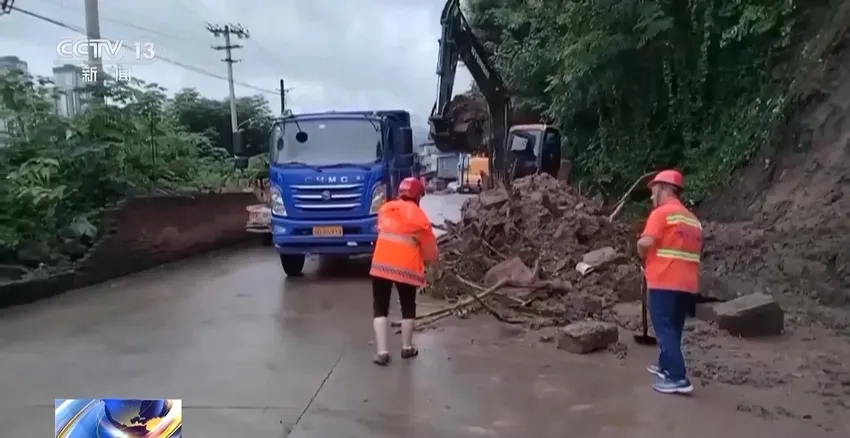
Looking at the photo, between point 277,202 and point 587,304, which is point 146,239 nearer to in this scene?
point 277,202

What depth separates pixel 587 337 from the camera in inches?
303

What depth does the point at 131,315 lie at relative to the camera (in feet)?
33.2

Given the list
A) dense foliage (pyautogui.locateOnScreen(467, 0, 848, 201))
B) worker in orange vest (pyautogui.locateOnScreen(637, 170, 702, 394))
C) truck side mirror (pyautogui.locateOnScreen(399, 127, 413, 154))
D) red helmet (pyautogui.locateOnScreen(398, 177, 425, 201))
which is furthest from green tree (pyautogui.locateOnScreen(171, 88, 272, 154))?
worker in orange vest (pyautogui.locateOnScreen(637, 170, 702, 394))

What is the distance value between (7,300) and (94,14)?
320 inches

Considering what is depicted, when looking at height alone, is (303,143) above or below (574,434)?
above

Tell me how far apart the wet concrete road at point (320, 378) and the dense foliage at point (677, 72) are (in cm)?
825

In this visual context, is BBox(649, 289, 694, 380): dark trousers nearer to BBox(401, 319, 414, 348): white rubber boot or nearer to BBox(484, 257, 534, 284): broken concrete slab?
BBox(401, 319, 414, 348): white rubber boot

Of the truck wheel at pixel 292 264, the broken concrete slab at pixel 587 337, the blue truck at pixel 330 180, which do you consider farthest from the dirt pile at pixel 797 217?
the truck wheel at pixel 292 264

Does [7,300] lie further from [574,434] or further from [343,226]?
[574,434]

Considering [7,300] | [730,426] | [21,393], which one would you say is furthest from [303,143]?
[730,426]

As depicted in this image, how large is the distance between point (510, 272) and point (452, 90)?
394 inches

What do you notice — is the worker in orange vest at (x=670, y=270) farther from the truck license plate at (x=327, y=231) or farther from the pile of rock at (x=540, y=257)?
the truck license plate at (x=327, y=231)

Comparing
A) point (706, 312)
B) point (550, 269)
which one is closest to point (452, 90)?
point (550, 269)

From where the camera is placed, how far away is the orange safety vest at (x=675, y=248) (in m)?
6.18
